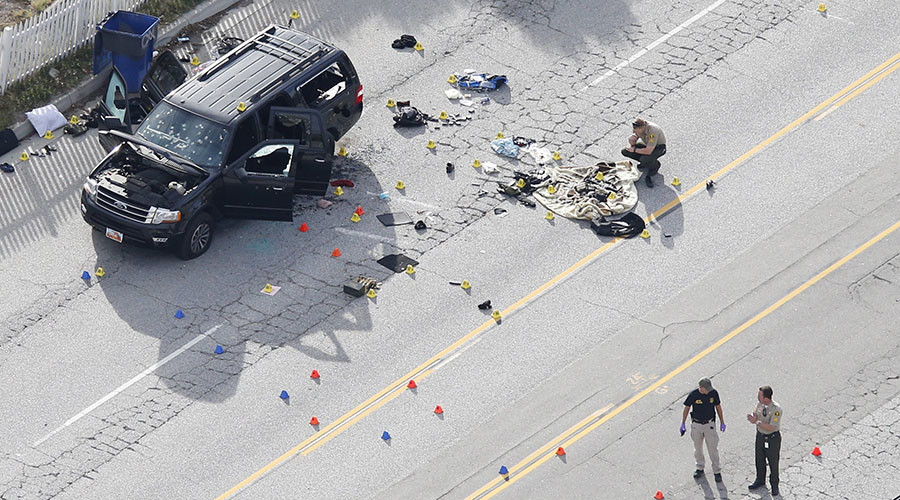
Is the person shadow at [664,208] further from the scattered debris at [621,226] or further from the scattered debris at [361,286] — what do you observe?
the scattered debris at [361,286]

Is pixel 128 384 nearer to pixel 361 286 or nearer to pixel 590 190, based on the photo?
pixel 361 286

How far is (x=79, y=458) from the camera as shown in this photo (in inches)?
755

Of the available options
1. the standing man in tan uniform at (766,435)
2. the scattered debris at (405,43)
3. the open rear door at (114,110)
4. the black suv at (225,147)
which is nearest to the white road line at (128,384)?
the black suv at (225,147)

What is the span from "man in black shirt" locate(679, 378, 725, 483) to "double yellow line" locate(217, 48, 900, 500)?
11.8ft

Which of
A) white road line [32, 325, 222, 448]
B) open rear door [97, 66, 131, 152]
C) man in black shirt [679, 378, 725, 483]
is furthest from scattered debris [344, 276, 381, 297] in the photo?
man in black shirt [679, 378, 725, 483]

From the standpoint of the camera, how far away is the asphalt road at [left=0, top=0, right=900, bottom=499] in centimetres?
1917

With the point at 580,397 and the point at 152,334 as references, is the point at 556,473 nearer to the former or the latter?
the point at 580,397

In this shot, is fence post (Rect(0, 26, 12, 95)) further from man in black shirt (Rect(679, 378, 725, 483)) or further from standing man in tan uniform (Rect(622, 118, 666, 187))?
man in black shirt (Rect(679, 378, 725, 483))

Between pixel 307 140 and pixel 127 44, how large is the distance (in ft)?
13.6

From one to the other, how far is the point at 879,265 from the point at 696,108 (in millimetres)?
→ 4596

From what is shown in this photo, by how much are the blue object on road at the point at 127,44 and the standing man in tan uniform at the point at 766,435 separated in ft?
38.3

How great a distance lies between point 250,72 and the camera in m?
23.5

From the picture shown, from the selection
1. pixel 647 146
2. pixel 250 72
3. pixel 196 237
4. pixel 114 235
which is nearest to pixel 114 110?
pixel 250 72

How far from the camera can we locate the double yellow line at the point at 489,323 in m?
19.3
